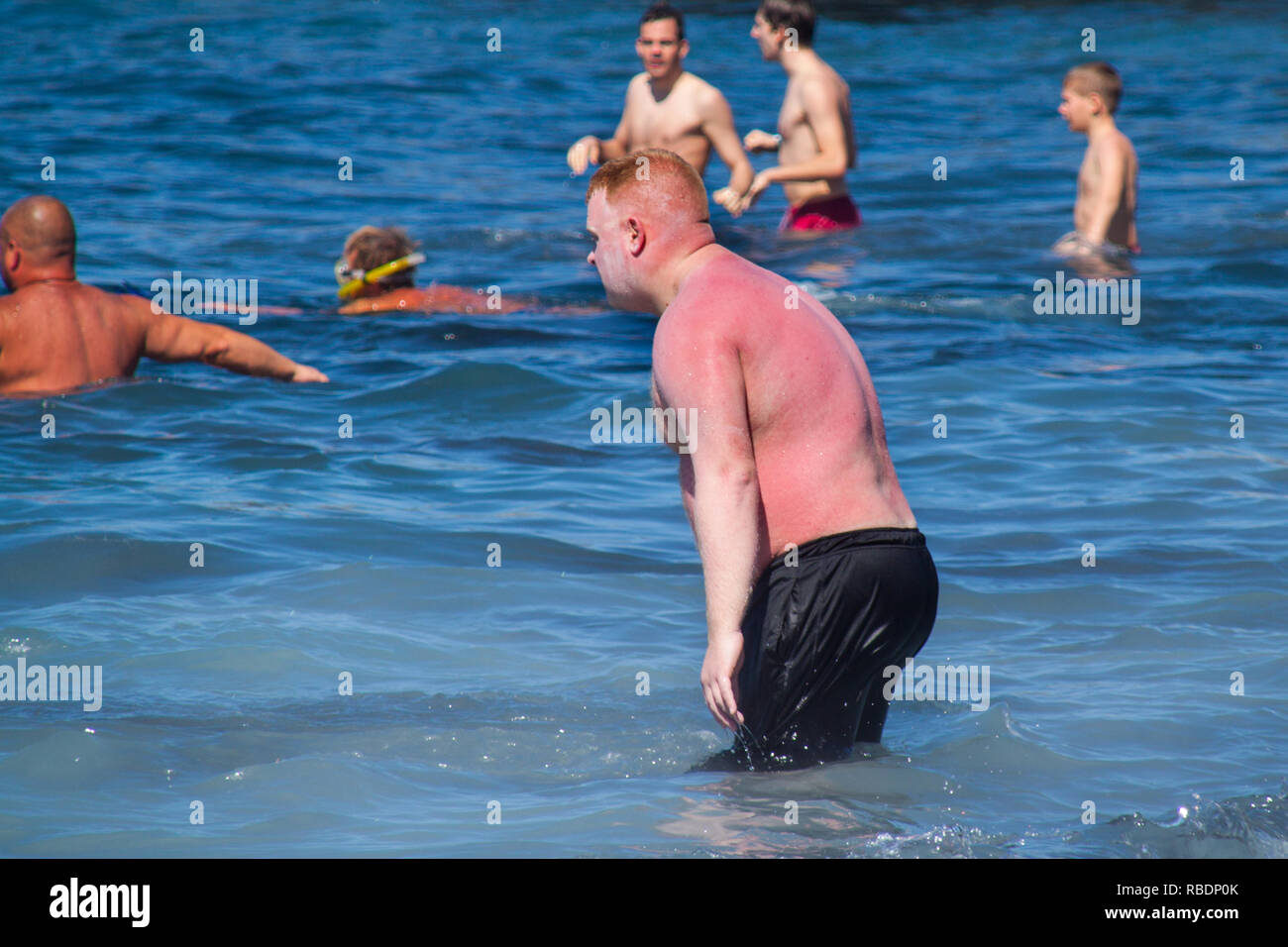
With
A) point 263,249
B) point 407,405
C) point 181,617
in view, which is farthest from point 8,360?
point 263,249

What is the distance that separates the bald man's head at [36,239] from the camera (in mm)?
7254

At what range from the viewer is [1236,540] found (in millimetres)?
6145

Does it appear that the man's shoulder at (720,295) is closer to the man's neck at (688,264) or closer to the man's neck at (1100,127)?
the man's neck at (688,264)

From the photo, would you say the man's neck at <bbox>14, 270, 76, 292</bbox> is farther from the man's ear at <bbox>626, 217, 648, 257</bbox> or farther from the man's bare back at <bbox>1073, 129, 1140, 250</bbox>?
the man's bare back at <bbox>1073, 129, 1140, 250</bbox>

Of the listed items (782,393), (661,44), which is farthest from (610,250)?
(661,44)

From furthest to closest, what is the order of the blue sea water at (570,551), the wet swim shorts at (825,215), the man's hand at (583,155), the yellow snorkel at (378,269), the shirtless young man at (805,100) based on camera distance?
the wet swim shorts at (825,215) < the shirtless young man at (805,100) < the man's hand at (583,155) < the yellow snorkel at (378,269) < the blue sea water at (570,551)

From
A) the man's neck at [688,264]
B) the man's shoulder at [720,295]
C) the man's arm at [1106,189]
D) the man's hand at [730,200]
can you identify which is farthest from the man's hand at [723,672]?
the man's arm at [1106,189]

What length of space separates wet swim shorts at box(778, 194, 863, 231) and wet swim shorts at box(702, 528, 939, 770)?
321 inches

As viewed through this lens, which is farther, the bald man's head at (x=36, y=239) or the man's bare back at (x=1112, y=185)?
the man's bare back at (x=1112, y=185)

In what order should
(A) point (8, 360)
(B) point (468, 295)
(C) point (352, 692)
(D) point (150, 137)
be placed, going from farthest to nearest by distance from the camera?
(D) point (150, 137), (B) point (468, 295), (A) point (8, 360), (C) point (352, 692)

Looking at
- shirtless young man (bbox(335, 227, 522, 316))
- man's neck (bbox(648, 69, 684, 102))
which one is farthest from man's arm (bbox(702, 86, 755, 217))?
shirtless young man (bbox(335, 227, 522, 316))

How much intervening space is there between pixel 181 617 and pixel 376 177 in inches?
435

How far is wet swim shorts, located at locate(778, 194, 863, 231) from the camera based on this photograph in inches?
452
